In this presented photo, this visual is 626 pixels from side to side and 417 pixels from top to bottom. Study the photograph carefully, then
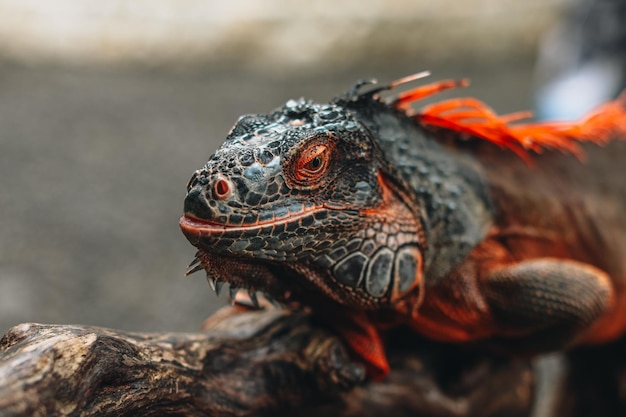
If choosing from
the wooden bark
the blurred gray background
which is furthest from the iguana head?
the blurred gray background

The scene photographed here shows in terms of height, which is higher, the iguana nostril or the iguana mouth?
the iguana nostril

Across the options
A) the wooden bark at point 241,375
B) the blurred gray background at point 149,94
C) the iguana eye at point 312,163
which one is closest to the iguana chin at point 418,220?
the iguana eye at point 312,163

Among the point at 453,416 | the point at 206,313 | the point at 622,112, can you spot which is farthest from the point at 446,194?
the point at 206,313

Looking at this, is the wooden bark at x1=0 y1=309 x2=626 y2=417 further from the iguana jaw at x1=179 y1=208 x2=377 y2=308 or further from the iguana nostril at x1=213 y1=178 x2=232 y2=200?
the iguana nostril at x1=213 y1=178 x2=232 y2=200

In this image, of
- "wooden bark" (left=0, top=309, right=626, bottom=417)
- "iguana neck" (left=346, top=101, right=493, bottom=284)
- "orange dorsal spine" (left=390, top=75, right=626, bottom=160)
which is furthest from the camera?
"orange dorsal spine" (left=390, top=75, right=626, bottom=160)

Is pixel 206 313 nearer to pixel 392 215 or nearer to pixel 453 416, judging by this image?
pixel 453 416

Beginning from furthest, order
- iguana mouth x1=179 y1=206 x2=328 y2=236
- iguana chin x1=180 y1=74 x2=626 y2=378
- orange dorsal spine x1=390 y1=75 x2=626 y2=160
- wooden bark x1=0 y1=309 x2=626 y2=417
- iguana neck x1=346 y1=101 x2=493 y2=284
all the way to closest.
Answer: orange dorsal spine x1=390 y1=75 x2=626 y2=160 → iguana neck x1=346 y1=101 x2=493 y2=284 → iguana chin x1=180 y1=74 x2=626 y2=378 → iguana mouth x1=179 y1=206 x2=328 y2=236 → wooden bark x1=0 y1=309 x2=626 y2=417

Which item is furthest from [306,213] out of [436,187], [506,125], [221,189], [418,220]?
[506,125]
